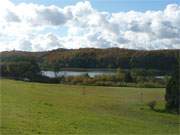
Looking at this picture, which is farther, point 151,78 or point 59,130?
point 151,78

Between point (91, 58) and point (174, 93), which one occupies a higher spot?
point (91, 58)

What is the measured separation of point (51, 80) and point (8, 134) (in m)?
63.1

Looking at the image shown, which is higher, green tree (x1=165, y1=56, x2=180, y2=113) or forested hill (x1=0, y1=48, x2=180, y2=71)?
forested hill (x1=0, y1=48, x2=180, y2=71)

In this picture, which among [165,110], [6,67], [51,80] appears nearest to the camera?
[165,110]

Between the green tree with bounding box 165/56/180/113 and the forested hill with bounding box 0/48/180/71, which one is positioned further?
the forested hill with bounding box 0/48/180/71

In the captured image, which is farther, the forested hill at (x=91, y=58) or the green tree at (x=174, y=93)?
the forested hill at (x=91, y=58)

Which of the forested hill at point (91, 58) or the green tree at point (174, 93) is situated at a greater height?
the forested hill at point (91, 58)

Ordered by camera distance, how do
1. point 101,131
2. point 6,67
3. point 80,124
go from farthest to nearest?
point 6,67 < point 80,124 < point 101,131

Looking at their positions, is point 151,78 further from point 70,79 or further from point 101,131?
point 101,131

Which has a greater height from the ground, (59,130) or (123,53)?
(123,53)

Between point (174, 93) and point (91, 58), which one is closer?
point (174, 93)

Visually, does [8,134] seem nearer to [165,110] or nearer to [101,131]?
[101,131]

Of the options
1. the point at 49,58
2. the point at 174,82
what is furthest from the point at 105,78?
the point at 174,82

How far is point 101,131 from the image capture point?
1445cm
